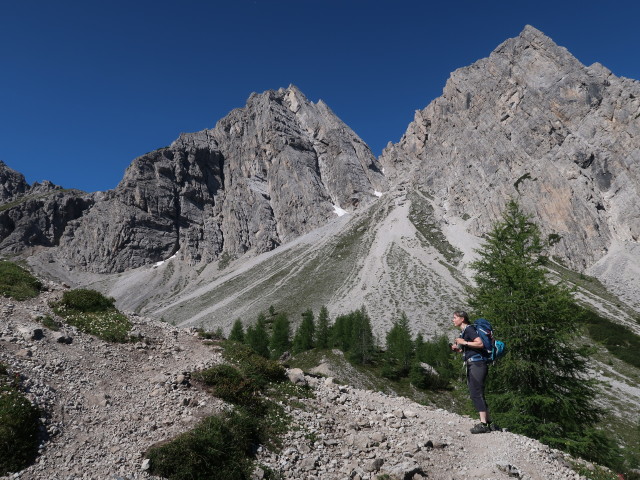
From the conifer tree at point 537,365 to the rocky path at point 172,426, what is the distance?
2683 mm

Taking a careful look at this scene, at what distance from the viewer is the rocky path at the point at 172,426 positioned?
7.67 m

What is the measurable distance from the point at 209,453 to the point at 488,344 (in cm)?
728

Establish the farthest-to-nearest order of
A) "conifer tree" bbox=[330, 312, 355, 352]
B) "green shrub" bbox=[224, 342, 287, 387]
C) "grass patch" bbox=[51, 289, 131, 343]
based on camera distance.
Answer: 1. "conifer tree" bbox=[330, 312, 355, 352]
2. "grass patch" bbox=[51, 289, 131, 343]
3. "green shrub" bbox=[224, 342, 287, 387]

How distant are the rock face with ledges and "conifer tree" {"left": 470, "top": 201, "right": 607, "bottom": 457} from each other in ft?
449

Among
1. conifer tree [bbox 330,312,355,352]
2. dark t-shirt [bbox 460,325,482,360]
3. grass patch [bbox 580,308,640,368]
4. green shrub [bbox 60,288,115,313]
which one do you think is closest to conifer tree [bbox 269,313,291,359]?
conifer tree [bbox 330,312,355,352]

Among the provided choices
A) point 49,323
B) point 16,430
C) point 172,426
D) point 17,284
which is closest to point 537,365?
point 172,426

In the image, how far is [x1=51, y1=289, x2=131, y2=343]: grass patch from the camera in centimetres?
1320

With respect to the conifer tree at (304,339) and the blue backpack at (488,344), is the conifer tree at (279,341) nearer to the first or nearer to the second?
the conifer tree at (304,339)

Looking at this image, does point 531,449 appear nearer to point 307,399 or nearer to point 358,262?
point 307,399

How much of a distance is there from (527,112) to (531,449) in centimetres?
20456

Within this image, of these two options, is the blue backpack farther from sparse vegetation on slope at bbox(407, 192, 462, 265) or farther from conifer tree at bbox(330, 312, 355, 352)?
sparse vegetation on slope at bbox(407, 192, 462, 265)

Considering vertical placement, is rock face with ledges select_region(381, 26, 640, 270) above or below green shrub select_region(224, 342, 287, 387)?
above

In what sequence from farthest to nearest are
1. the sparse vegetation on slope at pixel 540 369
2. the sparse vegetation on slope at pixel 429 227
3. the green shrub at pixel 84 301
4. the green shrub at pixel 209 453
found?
the sparse vegetation on slope at pixel 429 227, the green shrub at pixel 84 301, the sparse vegetation on slope at pixel 540 369, the green shrub at pixel 209 453

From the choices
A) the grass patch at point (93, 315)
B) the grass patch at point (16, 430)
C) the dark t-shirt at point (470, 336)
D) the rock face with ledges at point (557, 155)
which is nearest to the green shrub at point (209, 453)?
the grass patch at point (16, 430)
